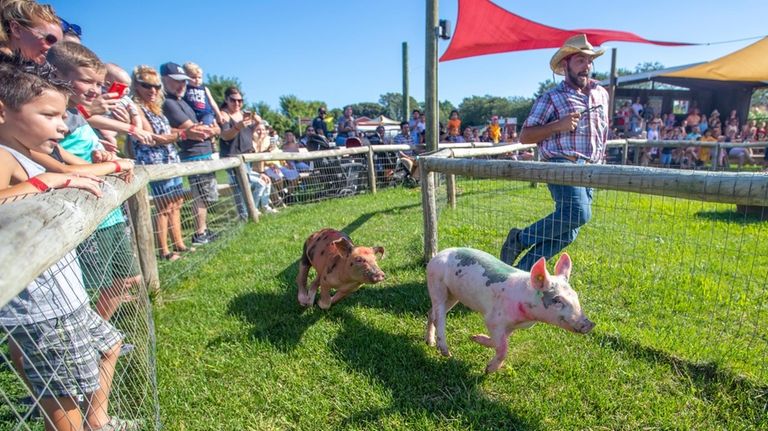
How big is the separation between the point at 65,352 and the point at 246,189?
4.89 m

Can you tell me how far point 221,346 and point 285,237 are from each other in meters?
2.64

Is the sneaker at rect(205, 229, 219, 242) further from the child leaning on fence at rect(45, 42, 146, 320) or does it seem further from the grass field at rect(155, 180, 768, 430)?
the child leaning on fence at rect(45, 42, 146, 320)

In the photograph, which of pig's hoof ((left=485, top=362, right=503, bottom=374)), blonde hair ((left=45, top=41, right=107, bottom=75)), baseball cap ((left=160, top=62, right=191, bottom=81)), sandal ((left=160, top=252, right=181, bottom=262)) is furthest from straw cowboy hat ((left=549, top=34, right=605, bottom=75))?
sandal ((left=160, top=252, right=181, bottom=262))

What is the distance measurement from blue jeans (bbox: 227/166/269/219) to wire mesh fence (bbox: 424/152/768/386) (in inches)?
123

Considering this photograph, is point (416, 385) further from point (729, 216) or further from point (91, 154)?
point (729, 216)

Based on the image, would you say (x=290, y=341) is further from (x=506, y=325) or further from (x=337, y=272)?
(x=506, y=325)

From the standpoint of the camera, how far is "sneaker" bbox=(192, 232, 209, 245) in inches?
204

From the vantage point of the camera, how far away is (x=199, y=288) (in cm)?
381

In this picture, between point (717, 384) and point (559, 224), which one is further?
point (559, 224)

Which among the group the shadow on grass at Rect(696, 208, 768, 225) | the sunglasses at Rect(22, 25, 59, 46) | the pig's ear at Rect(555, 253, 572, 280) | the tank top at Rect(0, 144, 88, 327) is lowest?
the shadow on grass at Rect(696, 208, 768, 225)

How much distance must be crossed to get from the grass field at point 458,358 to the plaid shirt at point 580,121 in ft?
→ 2.15

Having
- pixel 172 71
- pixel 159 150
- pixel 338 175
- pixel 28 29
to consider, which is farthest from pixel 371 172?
pixel 28 29


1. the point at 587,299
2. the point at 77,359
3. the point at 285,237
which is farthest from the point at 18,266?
the point at 285,237

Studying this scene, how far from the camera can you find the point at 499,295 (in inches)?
89.3
